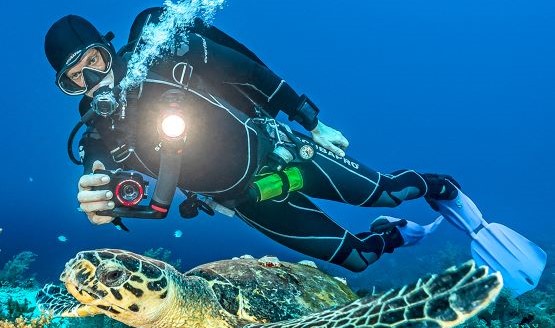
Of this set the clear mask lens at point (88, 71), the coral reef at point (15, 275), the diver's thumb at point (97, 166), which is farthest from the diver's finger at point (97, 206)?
the coral reef at point (15, 275)

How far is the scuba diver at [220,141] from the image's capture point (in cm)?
309

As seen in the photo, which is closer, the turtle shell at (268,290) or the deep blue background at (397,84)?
the turtle shell at (268,290)

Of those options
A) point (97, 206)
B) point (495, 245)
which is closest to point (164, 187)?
point (97, 206)

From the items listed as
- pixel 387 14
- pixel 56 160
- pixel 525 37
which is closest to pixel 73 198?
pixel 56 160

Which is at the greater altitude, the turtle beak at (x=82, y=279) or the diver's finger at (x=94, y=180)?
the diver's finger at (x=94, y=180)

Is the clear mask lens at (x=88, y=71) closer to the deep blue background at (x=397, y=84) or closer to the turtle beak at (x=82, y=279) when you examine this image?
the turtle beak at (x=82, y=279)

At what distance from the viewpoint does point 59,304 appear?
2.67m

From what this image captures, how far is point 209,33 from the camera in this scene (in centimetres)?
407

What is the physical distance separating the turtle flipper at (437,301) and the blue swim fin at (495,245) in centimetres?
381

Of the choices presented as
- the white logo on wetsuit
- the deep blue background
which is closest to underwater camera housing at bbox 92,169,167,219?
the white logo on wetsuit

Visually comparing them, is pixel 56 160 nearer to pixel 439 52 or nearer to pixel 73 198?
pixel 73 198

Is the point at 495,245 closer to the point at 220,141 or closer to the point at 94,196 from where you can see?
the point at 220,141

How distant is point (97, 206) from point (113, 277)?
2.90 feet

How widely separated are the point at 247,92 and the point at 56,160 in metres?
43.1
